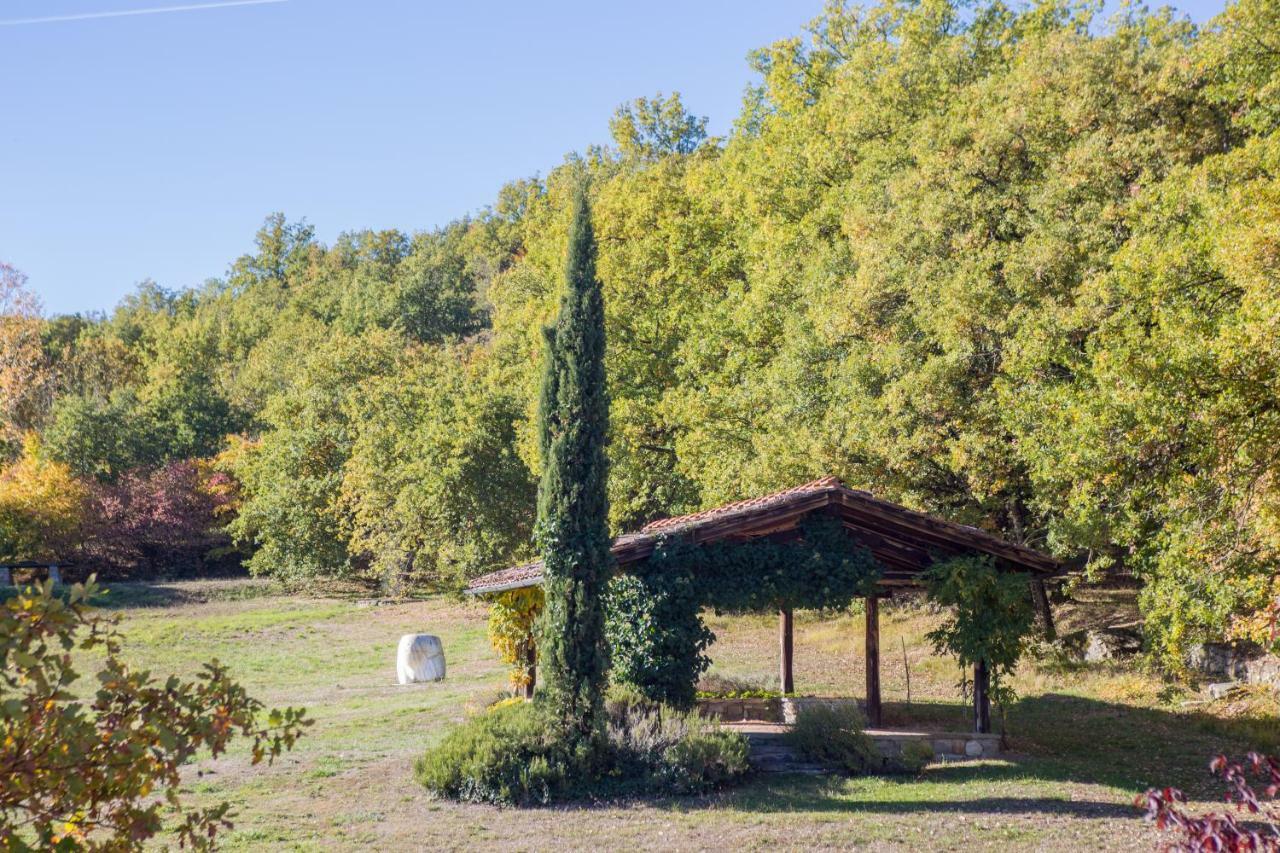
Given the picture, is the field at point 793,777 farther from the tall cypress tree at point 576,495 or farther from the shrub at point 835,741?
the tall cypress tree at point 576,495

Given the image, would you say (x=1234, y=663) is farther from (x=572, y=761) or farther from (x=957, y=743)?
(x=572, y=761)

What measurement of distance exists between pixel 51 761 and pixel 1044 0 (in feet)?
98.7

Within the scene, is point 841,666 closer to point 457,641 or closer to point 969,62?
point 457,641

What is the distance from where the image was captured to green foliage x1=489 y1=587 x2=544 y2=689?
60.3 feet

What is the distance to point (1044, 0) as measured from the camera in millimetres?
28516

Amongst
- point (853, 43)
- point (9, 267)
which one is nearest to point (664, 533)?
point (853, 43)

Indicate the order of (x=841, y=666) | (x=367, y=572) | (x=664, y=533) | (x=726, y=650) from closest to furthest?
(x=664, y=533) → (x=841, y=666) → (x=726, y=650) → (x=367, y=572)

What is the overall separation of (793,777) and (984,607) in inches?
134

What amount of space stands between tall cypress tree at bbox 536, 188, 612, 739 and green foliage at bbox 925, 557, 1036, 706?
14.7ft

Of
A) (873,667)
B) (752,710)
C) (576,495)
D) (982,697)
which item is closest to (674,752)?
(576,495)

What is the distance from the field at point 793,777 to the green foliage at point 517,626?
3.09ft

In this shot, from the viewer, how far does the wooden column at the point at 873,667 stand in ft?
51.7

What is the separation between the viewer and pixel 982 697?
580 inches

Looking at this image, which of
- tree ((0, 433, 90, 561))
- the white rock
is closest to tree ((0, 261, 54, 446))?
tree ((0, 433, 90, 561))
